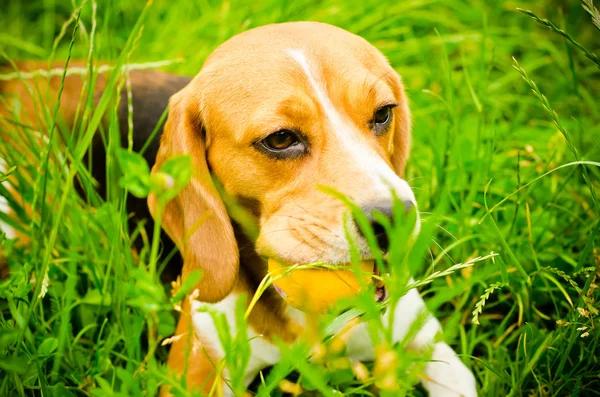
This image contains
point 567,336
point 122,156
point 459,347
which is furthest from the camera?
point 459,347

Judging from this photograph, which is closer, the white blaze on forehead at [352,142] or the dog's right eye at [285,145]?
the white blaze on forehead at [352,142]

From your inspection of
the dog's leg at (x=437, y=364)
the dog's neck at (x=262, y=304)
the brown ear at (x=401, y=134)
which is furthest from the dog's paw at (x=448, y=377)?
the brown ear at (x=401, y=134)

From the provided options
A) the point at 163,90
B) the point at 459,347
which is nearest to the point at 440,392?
the point at 459,347

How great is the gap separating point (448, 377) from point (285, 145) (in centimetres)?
114

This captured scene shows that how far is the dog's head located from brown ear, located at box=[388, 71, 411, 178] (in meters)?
0.30

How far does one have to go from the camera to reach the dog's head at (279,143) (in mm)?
2301

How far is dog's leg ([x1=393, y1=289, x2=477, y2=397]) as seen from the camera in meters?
2.51

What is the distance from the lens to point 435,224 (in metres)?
1.51

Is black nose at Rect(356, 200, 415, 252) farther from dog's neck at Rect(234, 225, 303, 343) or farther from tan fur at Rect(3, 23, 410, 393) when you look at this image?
dog's neck at Rect(234, 225, 303, 343)

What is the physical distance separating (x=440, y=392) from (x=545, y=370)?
432mm

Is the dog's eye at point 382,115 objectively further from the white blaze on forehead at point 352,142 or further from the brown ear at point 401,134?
the brown ear at point 401,134

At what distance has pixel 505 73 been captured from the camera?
4.81 meters

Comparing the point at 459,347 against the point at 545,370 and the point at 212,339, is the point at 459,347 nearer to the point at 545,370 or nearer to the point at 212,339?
the point at 545,370

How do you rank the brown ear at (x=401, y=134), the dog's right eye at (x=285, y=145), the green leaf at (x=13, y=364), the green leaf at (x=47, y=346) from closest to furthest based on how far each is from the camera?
1. the green leaf at (x=13, y=364)
2. the green leaf at (x=47, y=346)
3. the dog's right eye at (x=285, y=145)
4. the brown ear at (x=401, y=134)
